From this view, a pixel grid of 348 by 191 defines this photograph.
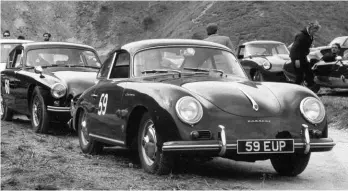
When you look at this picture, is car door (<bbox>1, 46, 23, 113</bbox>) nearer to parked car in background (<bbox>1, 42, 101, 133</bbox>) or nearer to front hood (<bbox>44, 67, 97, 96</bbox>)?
parked car in background (<bbox>1, 42, 101, 133</bbox>)

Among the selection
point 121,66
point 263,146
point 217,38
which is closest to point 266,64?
point 217,38

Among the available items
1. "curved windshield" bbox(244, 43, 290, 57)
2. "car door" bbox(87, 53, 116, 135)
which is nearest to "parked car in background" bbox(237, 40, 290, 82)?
"curved windshield" bbox(244, 43, 290, 57)

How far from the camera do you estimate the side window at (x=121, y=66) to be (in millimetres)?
8009

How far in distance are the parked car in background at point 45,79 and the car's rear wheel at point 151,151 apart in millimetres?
3871

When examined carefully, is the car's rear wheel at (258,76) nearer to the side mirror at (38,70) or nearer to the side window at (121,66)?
the side mirror at (38,70)

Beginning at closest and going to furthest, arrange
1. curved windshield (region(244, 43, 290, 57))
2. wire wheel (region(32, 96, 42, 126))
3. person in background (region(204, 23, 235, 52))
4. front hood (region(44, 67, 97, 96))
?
front hood (region(44, 67, 97, 96)), wire wheel (region(32, 96, 42, 126)), person in background (region(204, 23, 235, 52)), curved windshield (region(244, 43, 290, 57))

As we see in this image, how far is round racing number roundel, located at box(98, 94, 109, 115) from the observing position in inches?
311

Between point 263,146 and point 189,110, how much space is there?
0.73 meters


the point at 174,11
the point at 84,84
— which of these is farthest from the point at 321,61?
the point at 174,11

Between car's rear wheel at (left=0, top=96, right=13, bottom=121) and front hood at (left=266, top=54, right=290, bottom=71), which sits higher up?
front hood at (left=266, top=54, right=290, bottom=71)

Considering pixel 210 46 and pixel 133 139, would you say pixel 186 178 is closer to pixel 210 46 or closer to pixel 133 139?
pixel 133 139

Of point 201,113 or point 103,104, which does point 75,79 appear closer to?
point 103,104

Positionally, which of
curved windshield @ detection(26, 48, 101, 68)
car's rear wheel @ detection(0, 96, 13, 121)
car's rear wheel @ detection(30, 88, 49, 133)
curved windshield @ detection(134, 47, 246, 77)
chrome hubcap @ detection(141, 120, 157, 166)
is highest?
curved windshield @ detection(134, 47, 246, 77)

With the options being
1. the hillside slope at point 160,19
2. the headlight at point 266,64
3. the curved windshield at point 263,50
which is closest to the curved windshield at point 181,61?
the headlight at point 266,64
